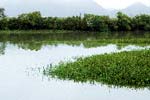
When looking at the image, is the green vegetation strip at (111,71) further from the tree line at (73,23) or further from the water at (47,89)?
the tree line at (73,23)

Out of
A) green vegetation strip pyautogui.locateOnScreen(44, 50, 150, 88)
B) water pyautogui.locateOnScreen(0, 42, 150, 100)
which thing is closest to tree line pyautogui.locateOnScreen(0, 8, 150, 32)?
water pyautogui.locateOnScreen(0, 42, 150, 100)

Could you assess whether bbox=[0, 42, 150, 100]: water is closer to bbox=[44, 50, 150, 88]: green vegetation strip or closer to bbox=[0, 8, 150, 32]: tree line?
bbox=[44, 50, 150, 88]: green vegetation strip

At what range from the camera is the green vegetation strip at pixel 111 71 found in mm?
21263

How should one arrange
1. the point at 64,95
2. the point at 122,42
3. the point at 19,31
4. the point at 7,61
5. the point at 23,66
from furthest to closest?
the point at 19,31
the point at 122,42
the point at 7,61
the point at 23,66
the point at 64,95

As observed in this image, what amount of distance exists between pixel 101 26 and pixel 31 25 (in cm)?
1343

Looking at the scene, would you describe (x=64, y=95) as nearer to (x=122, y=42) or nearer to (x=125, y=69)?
(x=125, y=69)

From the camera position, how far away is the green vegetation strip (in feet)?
69.8

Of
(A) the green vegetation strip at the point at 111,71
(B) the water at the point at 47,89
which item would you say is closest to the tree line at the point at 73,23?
(B) the water at the point at 47,89

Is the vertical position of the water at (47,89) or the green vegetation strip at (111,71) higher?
the green vegetation strip at (111,71)

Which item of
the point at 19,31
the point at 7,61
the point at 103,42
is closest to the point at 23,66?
the point at 7,61

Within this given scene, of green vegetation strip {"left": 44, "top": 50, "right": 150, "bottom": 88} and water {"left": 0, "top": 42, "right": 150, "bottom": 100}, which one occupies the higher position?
green vegetation strip {"left": 44, "top": 50, "right": 150, "bottom": 88}

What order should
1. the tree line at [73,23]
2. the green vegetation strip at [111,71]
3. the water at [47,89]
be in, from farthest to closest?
the tree line at [73,23], the green vegetation strip at [111,71], the water at [47,89]

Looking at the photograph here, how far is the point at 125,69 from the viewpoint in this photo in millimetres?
22578

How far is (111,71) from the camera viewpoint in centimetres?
2253
